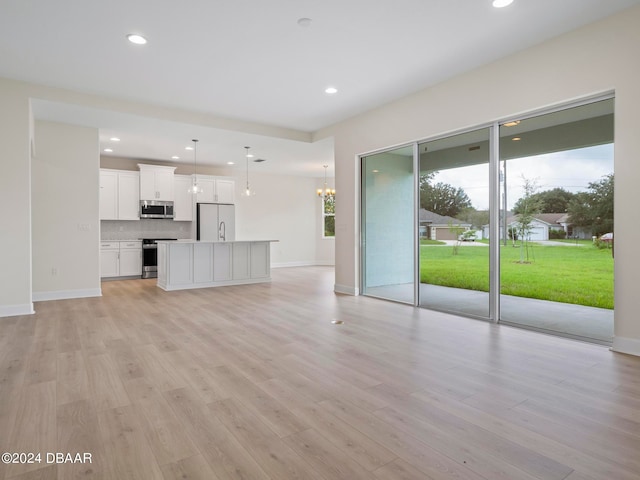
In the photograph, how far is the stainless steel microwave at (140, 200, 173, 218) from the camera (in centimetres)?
873

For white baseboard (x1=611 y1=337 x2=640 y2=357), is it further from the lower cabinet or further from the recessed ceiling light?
the lower cabinet

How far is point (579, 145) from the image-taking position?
3.72 metres

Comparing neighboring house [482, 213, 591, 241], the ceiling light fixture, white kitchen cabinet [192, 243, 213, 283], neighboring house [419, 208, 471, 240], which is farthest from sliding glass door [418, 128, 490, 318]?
white kitchen cabinet [192, 243, 213, 283]

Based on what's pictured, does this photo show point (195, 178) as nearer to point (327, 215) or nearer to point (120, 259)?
point (120, 259)

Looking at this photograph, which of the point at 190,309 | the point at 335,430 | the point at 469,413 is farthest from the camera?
the point at 190,309

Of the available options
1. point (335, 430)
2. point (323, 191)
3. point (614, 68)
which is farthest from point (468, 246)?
point (323, 191)

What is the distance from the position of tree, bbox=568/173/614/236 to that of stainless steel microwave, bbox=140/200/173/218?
8177 mm

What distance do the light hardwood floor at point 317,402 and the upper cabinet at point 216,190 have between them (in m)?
5.75

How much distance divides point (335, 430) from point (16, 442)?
1.59 m

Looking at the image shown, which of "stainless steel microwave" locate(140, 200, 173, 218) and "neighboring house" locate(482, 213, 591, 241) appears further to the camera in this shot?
"stainless steel microwave" locate(140, 200, 173, 218)

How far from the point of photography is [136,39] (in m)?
3.71

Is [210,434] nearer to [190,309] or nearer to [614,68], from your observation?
[190,309]

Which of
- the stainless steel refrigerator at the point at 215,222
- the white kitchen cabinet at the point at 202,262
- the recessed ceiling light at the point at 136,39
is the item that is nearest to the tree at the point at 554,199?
the recessed ceiling light at the point at 136,39

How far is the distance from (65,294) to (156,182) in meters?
3.65
